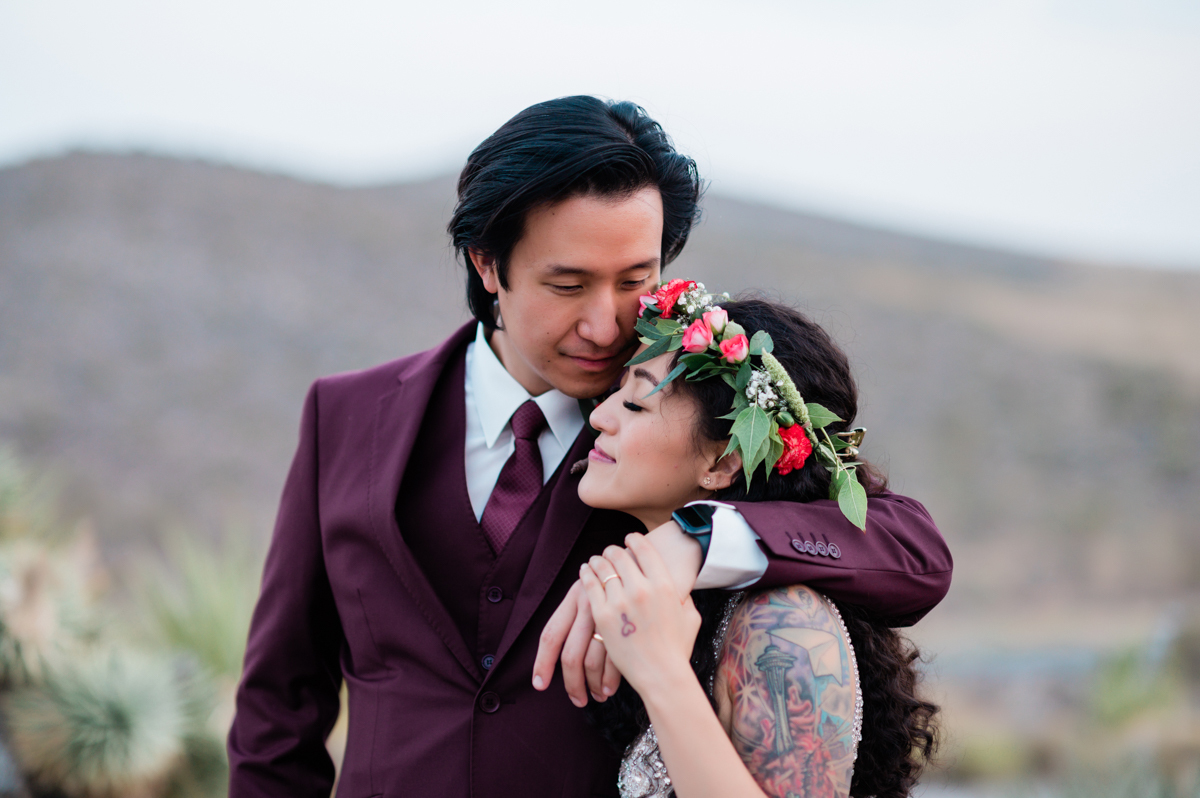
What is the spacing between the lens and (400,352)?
2623cm

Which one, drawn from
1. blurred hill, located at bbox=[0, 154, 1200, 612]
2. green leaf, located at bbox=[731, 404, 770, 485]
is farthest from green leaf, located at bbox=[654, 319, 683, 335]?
blurred hill, located at bbox=[0, 154, 1200, 612]

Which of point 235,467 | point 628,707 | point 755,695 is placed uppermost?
point 755,695

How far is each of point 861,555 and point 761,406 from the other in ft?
1.21

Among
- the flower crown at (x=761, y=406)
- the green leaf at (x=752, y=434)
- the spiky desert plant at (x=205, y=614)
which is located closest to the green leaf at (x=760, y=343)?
the flower crown at (x=761, y=406)

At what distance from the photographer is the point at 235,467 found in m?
20.7

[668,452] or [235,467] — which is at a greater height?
[668,452]

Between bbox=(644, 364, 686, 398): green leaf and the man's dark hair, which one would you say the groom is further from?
bbox=(644, 364, 686, 398): green leaf

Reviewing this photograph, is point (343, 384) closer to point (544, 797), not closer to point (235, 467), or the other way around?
point (544, 797)

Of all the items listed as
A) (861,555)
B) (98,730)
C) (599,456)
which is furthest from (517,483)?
(98,730)

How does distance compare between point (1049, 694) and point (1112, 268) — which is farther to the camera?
point (1112, 268)

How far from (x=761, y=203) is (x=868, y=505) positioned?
140ft

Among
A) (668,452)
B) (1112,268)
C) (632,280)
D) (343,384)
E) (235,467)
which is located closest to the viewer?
(668,452)

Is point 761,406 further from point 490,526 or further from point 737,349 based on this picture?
point 490,526

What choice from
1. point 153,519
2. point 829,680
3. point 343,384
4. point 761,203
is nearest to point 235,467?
point 153,519
